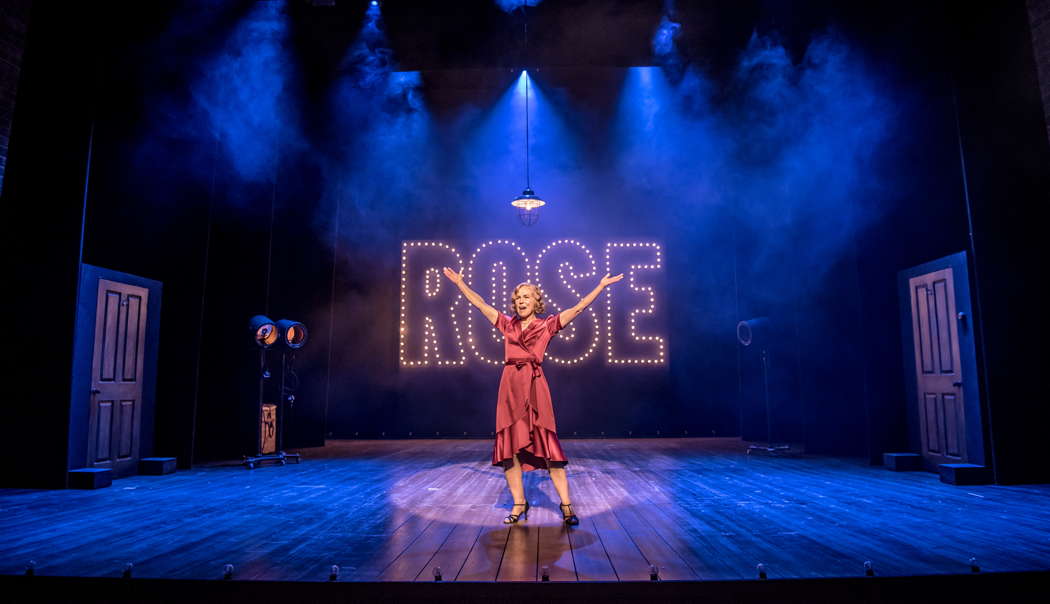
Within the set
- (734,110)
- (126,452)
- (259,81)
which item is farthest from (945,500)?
(259,81)

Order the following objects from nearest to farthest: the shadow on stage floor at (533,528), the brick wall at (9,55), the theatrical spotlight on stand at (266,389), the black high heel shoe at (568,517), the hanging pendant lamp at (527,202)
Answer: the shadow on stage floor at (533,528), the black high heel shoe at (568,517), the brick wall at (9,55), the theatrical spotlight on stand at (266,389), the hanging pendant lamp at (527,202)

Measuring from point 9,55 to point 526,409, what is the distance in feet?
17.7

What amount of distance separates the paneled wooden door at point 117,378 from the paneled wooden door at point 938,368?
25.3 feet

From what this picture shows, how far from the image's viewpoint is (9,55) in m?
5.29

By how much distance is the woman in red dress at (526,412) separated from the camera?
362 centimetres

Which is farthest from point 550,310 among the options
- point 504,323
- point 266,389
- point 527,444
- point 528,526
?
point 528,526

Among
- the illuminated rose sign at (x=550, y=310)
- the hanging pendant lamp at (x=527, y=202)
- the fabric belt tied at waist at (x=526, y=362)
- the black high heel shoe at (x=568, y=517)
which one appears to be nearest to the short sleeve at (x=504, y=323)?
the fabric belt tied at waist at (x=526, y=362)

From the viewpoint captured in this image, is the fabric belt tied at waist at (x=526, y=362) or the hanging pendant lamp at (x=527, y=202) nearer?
the fabric belt tied at waist at (x=526, y=362)

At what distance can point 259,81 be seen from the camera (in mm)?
7613

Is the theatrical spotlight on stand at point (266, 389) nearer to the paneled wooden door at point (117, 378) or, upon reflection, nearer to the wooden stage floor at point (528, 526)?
the wooden stage floor at point (528, 526)

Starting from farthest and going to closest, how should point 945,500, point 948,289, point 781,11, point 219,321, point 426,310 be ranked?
point 426,310 < point 781,11 < point 219,321 < point 948,289 < point 945,500

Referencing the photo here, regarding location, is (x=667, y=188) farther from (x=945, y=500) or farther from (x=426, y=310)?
(x=945, y=500)

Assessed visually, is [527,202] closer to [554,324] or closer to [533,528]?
[554,324]

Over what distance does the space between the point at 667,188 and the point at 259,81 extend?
6.25 meters
